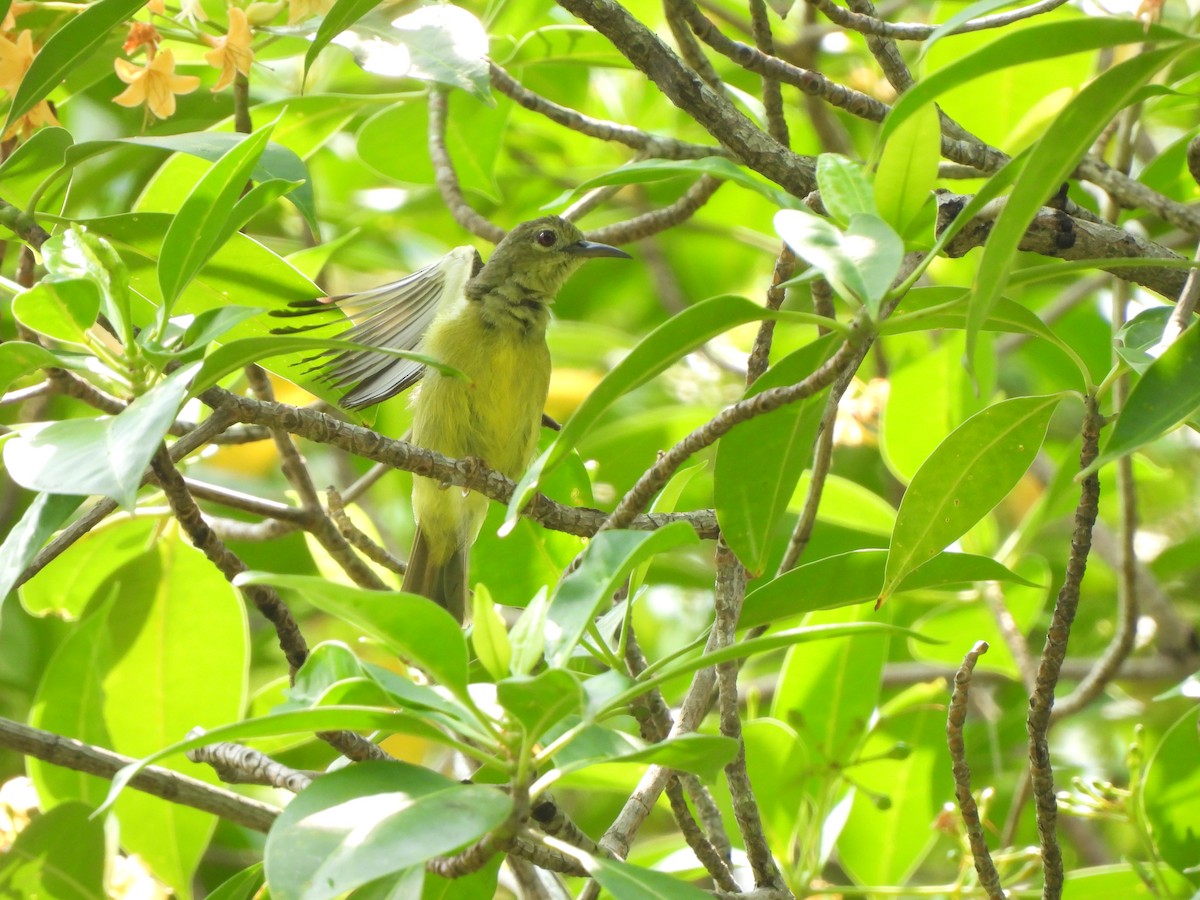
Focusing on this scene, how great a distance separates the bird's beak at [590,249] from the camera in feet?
14.9

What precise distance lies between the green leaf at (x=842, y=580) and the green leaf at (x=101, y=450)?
1.11 meters

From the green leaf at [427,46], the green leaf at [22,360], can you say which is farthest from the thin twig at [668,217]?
the green leaf at [22,360]

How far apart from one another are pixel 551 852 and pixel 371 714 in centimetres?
45

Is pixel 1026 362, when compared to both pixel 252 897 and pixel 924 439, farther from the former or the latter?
pixel 252 897

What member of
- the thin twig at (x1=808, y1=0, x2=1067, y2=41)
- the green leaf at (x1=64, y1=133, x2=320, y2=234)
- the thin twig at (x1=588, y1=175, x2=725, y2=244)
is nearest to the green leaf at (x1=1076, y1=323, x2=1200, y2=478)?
the thin twig at (x1=808, y1=0, x2=1067, y2=41)

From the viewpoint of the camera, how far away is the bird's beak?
4.54m

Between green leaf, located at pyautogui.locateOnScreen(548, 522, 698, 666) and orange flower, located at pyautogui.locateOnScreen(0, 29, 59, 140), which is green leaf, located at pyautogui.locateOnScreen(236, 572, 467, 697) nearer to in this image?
green leaf, located at pyautogui.locateOnScreen(548, 522, 698, 666)

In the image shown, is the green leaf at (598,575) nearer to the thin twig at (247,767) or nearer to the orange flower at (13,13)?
the thin twig at (247,767)

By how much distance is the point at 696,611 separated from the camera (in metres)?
6.05

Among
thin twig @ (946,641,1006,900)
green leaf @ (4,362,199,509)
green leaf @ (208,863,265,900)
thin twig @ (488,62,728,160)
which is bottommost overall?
green leaf @ (208,863,265,900)

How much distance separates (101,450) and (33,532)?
396 millimetres

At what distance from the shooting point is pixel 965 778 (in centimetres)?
232

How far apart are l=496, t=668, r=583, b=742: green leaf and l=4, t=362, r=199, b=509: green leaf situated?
56cm

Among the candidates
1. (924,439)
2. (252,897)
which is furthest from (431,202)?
(252,897)
